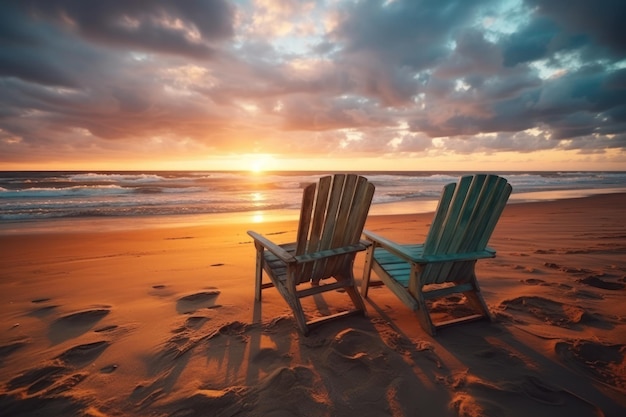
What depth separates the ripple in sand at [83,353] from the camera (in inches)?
87.7

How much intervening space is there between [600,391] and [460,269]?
45.4 inches

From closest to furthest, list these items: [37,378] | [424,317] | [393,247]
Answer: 1. [37,378]
2. [424,317]
3. [393,247]

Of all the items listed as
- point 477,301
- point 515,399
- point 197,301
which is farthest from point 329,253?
point 197,301

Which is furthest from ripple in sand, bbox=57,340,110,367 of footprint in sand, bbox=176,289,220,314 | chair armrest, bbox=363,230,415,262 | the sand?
chair armrest, bbox=363,230,415,262

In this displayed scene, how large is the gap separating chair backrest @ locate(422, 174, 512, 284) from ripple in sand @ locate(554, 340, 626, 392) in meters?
0.95

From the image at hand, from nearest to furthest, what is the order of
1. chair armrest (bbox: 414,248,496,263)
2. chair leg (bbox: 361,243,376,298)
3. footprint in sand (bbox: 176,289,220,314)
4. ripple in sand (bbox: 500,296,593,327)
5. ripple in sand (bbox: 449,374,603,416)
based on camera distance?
ripple in sand (bbox: 449,374,603,416) < chair armrest (bbox: 414,248,496,263) < ripple in sand (bbox: 500,296,593,327) < footprint in sand (bbox: 176,289,220,314) < chair leg (bbox: 361,243,376,298)

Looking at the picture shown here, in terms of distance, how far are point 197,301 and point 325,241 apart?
5.63 feet

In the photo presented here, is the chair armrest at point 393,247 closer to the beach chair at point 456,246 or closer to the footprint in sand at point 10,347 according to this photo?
the beach chair at point 456,246

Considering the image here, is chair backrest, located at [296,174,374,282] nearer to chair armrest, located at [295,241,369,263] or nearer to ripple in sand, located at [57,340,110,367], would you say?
chair armrest, located at [295,241,369,263]

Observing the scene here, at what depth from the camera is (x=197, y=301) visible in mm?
3309

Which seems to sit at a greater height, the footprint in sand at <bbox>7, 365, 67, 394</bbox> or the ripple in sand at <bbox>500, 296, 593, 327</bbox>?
the footprint in sand at <bbox>7, 365, 67, 394</bbox>

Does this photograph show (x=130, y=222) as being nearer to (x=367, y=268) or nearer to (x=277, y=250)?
(x=277, y=250)

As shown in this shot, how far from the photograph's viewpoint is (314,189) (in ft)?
8.36

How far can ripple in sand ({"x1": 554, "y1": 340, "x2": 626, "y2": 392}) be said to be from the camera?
1.92m
